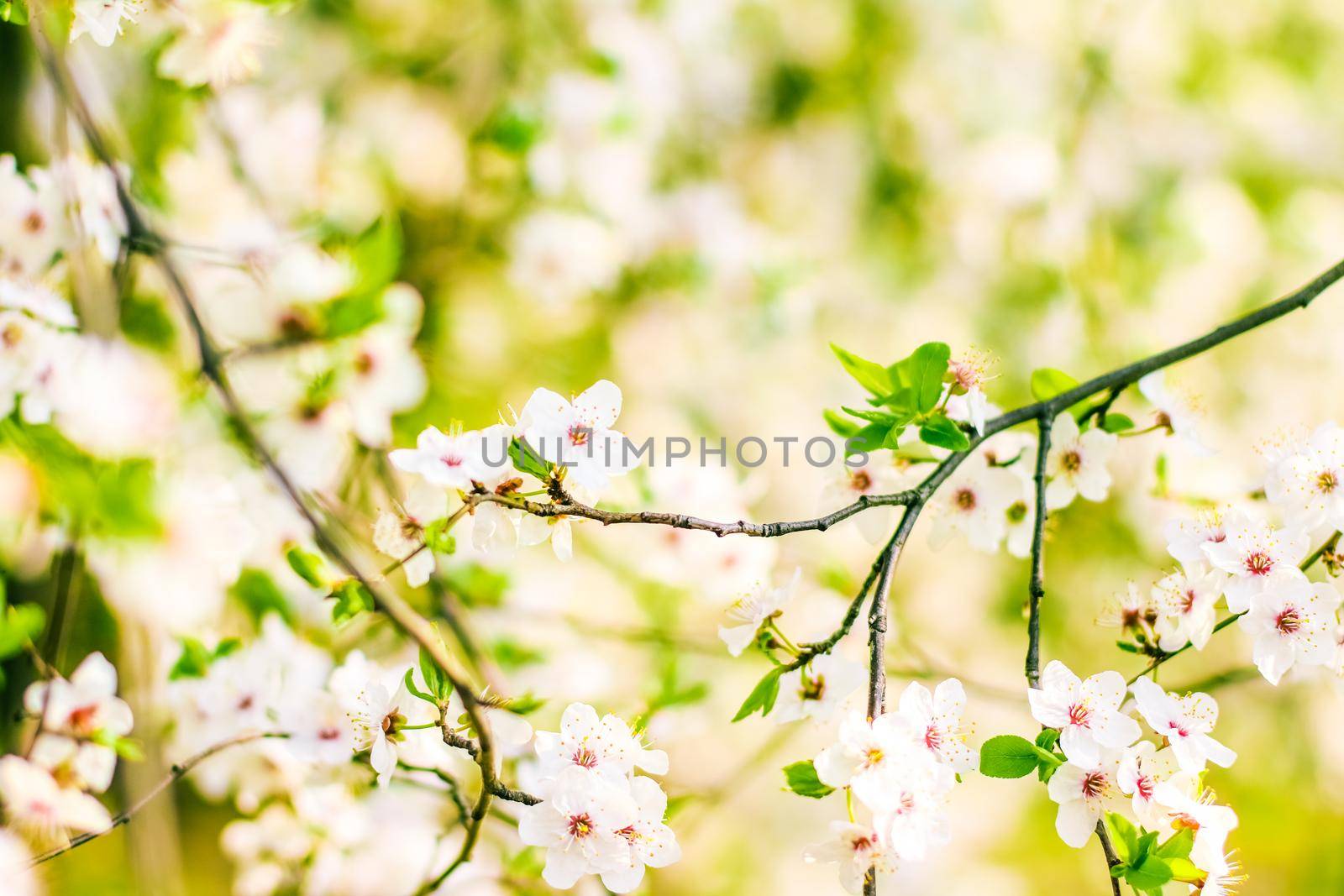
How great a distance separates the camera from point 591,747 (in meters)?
0.70

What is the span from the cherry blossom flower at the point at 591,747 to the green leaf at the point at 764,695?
0.08 m

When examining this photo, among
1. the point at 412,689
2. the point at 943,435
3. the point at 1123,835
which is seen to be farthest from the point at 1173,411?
the point at 412,689

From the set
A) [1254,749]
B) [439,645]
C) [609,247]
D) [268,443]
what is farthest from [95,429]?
[1254,749]

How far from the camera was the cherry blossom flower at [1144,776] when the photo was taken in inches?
25.3

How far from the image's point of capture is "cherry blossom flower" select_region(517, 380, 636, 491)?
0.66 metres

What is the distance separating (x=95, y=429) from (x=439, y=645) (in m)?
0.52

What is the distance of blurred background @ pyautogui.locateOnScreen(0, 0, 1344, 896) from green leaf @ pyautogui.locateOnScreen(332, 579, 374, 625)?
75 centimetres

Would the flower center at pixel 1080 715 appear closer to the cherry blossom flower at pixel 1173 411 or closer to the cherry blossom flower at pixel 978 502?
the cherry blossom flower at pixel 978 502

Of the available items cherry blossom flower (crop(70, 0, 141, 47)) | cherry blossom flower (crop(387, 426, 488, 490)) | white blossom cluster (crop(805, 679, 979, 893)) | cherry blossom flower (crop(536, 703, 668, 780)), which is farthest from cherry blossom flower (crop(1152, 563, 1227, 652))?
cherry blossom flower (crop(70, 0, 141, 47))

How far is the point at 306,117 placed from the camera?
1497 millimetres

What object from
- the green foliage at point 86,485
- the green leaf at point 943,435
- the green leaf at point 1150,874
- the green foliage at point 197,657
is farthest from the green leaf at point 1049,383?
the green foliage at point 197,657

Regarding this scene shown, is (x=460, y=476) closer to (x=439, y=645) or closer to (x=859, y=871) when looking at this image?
(x=439, y=645)

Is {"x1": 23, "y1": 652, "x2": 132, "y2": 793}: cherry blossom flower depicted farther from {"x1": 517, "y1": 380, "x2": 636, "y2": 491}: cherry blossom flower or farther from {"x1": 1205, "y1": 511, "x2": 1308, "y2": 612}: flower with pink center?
{"x1": 1205, "y1": 511, "x2": 1308, "y2": 612}: flower with pink center

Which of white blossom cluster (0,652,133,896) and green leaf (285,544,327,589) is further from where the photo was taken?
white blossom cluster (0,652,133,896)
